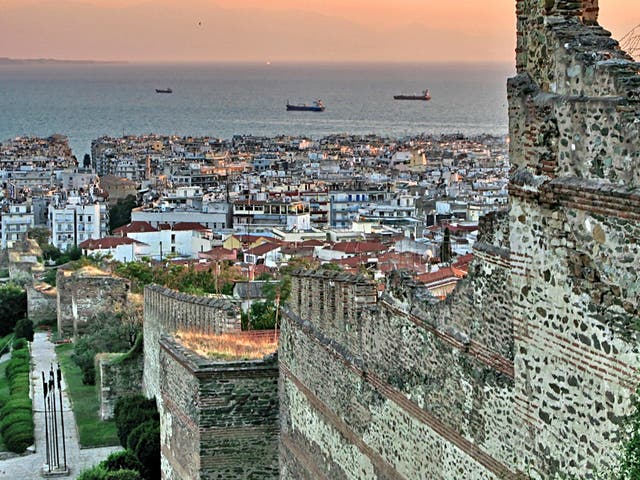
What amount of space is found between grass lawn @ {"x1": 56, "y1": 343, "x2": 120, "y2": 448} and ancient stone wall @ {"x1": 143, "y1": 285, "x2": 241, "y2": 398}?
787 mm

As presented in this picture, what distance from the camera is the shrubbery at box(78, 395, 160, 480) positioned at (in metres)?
15.2

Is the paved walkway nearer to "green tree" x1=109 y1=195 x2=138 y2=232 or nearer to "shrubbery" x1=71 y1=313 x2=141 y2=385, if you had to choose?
"shrubbery" x1=71 y1=313 x2=141 y2=385

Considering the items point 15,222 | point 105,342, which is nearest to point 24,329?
point 105,342

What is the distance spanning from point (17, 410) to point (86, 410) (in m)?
0.98

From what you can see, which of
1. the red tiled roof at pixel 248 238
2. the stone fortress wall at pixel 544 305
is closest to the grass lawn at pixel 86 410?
the stone fortress wall at pixel 544 305

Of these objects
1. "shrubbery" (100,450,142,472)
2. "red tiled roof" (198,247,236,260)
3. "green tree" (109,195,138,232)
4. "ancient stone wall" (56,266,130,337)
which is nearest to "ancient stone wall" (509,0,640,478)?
"shrubbery" (100,450,142,472)

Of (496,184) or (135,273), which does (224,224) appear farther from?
(135,273)

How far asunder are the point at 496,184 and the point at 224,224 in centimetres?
1515

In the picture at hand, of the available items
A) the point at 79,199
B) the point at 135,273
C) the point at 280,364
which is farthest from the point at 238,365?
the point at 79,199

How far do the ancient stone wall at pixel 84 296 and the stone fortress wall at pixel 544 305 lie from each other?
642 inches

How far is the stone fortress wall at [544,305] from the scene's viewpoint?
5.80 metres

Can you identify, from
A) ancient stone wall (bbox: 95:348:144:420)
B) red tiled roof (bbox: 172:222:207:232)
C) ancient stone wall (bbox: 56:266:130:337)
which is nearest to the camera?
ancient stone wall (bbox: 95:348:144:420)

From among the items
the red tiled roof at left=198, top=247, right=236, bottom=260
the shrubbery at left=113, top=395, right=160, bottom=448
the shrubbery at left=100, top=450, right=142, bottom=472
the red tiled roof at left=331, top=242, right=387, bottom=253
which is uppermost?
the shrubbery at left=113, top=395, right=160, bottom=448

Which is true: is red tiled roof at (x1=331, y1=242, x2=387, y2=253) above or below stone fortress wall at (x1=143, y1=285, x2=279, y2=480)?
below
